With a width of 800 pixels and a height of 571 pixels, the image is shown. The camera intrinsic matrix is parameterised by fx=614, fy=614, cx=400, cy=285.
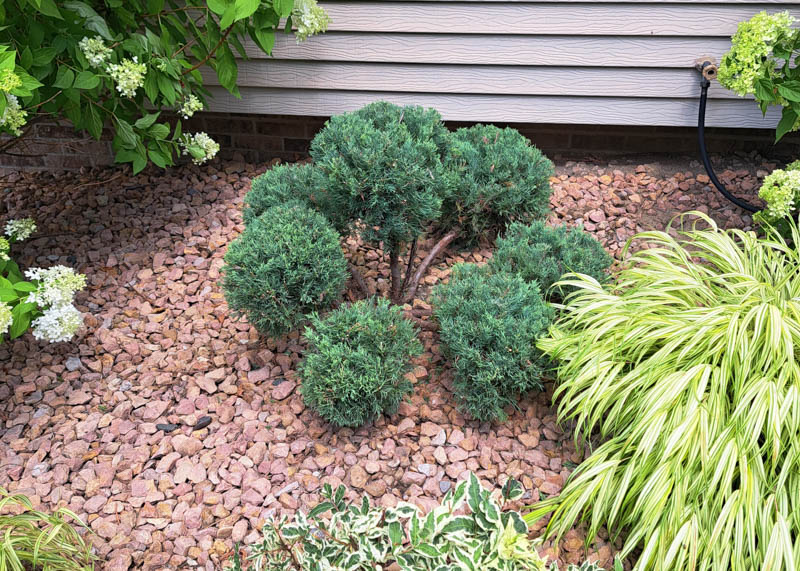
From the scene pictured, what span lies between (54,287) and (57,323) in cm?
12

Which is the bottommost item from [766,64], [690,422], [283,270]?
[690,422]

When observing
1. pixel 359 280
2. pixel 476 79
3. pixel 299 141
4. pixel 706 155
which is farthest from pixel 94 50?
pixel 706 155

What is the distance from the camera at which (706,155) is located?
9.66ft

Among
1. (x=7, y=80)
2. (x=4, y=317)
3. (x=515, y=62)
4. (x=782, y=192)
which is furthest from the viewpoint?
(x=515, y=62)

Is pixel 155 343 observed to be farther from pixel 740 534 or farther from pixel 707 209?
pixel 707 209

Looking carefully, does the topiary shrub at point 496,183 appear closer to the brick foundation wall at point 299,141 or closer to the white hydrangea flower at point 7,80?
the brick foundation wall at point 299,141

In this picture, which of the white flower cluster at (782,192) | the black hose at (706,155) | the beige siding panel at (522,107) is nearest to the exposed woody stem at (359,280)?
the beige siding panel at (522,107)

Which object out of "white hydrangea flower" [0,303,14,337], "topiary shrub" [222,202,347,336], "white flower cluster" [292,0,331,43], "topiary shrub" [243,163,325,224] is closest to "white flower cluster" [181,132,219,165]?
"topiary shrub" [243,163,325,224]

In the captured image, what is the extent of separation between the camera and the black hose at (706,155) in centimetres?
282

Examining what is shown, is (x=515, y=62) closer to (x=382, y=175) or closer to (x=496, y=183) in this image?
(x=496, y=183)

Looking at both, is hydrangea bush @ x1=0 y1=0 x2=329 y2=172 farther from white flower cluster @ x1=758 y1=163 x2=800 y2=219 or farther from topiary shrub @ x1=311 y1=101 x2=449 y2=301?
white flower cluster @ x1=758 y1=163 x2=800 y2=219

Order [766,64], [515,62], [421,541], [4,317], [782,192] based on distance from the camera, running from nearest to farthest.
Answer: [421,541] → [4,317] → [782,192] → [766,64] → [515,62]

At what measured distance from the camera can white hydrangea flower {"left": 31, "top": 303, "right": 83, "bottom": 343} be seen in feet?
6.17

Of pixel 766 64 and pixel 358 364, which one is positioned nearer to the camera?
pixel 358 364
